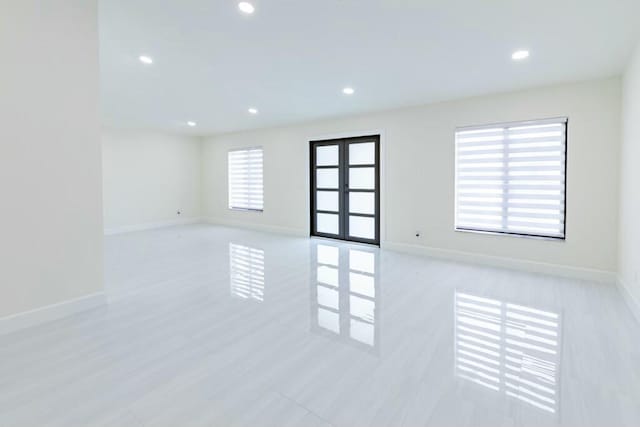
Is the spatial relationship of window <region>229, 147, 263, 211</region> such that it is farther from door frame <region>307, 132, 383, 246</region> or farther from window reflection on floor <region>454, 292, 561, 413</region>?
window reflection on floor <region>454, 292, 561, 413</region>

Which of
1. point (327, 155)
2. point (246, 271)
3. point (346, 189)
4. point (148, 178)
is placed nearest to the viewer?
point (246, 271)

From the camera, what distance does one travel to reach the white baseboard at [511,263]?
13.0ft

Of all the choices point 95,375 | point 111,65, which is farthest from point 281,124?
point 95,375

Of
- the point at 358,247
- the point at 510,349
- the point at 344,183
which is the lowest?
the point at 510,349

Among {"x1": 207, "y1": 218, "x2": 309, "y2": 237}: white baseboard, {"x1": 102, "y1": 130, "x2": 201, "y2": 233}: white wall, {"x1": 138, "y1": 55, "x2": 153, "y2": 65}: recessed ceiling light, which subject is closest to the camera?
{"x1": 138, "y1": 55, "x2": 153, "y2": 65}: recessed ceiling light

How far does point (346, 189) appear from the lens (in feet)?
21.2

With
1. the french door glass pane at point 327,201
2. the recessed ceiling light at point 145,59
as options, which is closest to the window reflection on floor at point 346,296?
the french door glass pane at point 327,201

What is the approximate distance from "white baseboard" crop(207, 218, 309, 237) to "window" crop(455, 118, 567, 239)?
337 centimetres

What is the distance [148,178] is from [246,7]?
22.4 feet

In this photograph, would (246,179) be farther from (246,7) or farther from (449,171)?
(246,7)

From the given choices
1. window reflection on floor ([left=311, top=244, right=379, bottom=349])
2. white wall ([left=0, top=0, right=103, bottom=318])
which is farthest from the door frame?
white wall ([left=0, top=0, right=103, bottom=318])

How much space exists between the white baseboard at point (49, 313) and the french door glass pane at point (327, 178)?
14.7ft

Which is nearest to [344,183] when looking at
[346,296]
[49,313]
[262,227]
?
[262,227]

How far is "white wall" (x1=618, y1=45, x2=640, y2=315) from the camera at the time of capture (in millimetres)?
2971
